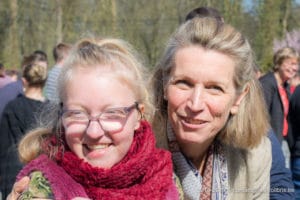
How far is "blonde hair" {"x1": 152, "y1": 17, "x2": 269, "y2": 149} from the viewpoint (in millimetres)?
1968

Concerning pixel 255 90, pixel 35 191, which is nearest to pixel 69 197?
pixel 35 191

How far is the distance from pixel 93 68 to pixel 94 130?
189mm

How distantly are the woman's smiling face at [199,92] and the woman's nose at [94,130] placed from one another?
1.32 ft

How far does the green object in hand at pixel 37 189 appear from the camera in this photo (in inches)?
61.2

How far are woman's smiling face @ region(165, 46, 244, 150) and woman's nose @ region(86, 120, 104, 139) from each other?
40 centimetres

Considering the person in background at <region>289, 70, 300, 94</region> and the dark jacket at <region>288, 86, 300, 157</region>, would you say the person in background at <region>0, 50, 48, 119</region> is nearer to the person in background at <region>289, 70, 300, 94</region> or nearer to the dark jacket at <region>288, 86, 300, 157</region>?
the dark jacket at <region>288, 86, 300, 157</region>

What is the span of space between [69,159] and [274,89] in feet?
15.9

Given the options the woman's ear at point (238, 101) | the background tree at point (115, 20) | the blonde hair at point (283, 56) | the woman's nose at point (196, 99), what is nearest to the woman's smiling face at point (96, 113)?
the woman's nose at point (196, 99)


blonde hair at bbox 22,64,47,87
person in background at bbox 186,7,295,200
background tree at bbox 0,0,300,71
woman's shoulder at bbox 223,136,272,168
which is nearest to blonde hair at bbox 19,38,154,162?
woman's shoulder at bbox 223,136,272,168

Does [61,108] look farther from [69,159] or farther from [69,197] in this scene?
[69,197]

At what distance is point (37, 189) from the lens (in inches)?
61.6

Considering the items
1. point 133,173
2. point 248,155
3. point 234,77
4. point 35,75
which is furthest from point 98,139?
point 35,75

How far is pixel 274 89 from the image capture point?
20.4ft

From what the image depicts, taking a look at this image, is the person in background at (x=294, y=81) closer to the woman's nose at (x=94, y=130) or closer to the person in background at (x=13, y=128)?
the person in background at (x=13, y=128)
